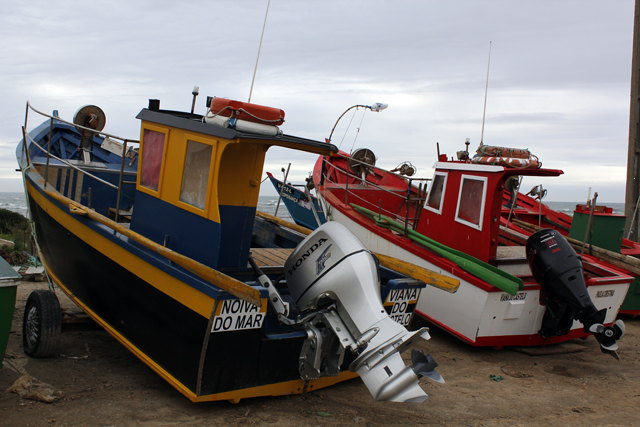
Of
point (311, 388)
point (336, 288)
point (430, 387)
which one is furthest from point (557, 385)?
point (336, 288)

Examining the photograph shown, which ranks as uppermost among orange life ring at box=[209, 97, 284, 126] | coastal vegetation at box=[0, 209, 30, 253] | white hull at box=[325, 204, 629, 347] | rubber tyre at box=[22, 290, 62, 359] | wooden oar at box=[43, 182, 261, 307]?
orange life ring at box=[209, 97, 284, 126]

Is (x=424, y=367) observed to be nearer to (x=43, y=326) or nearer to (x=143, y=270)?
(x=143, y=270)

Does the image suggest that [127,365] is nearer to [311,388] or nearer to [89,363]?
[89,363]

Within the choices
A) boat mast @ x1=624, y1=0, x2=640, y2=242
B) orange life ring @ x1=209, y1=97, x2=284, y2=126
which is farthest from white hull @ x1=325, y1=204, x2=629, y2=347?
boat mast @ x1=624, y1=0, x2=640, y2=242

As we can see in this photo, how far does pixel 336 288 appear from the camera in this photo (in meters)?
3.74

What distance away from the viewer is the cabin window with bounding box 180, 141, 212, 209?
13.7 feet

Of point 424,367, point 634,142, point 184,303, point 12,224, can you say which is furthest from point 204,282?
point 12,224

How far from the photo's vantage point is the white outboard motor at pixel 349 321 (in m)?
3.26

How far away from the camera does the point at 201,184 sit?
4.23 metres

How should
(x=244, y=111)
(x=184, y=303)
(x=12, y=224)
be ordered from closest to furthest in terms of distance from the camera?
1. (x=184, y=303)
2. (x=244, y=111)
3. (x=12, y=224)

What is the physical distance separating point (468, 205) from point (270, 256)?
110 inches

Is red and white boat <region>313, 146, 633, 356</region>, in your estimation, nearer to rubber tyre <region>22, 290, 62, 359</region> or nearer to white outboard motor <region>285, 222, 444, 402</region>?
white outboard motor <region>285, 222, 444, 402</region>

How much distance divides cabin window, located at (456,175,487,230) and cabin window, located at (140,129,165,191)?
153 inches

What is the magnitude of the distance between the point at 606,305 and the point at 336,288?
13.6ft
